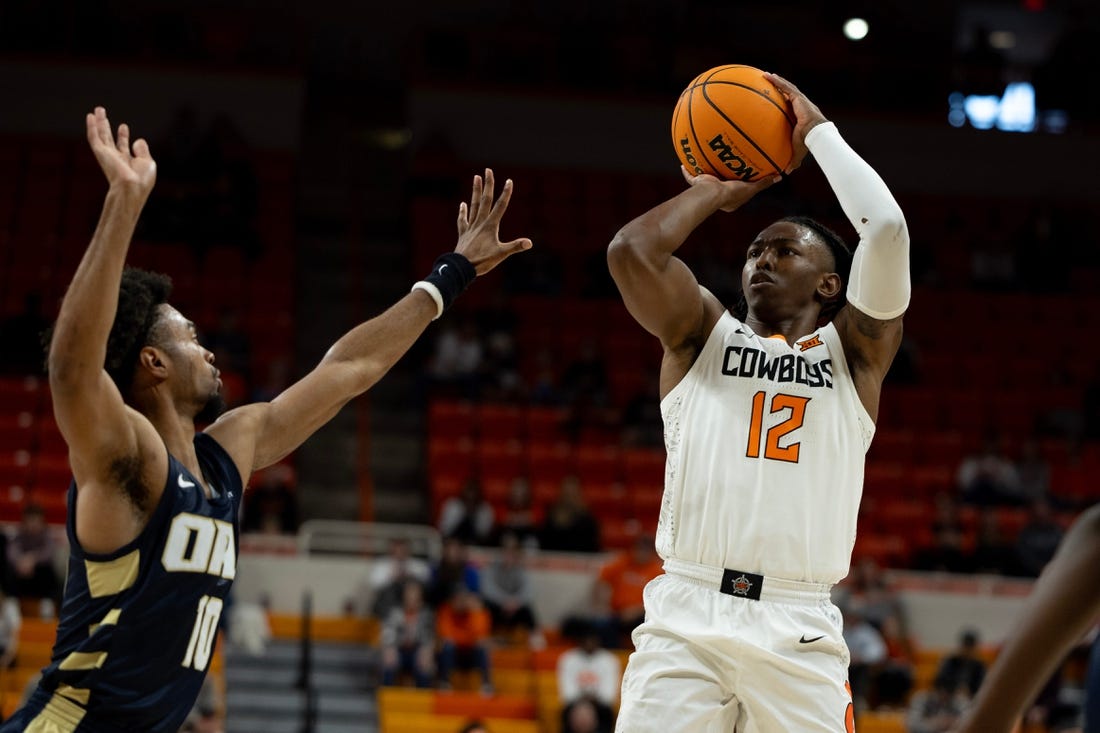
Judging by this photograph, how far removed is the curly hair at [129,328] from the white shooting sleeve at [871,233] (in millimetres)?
2259

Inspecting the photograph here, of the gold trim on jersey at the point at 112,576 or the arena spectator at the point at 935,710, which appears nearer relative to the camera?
the gold trim on jersey at the point at 112,576

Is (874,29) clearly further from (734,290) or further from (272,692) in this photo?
(272,692)

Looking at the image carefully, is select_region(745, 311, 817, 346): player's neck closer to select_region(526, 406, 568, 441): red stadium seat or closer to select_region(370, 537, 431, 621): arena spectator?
select_region(370, 537, 431, 621): arena spectator

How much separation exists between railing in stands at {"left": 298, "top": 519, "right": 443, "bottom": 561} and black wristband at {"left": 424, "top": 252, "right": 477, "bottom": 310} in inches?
396

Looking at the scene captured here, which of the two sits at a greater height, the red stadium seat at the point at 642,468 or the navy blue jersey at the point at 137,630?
the red stadium seat at the point at 642,468

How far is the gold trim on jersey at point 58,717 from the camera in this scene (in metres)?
4.09

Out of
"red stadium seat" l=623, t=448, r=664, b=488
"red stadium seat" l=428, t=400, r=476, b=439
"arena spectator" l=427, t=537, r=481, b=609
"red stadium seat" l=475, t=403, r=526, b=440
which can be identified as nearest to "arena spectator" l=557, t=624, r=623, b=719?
"arena spectator" l=427, t=537, r=481, b=609

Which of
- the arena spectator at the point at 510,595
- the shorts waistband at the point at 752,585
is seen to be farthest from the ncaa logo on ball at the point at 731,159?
the arena spectator at the point at 510,595

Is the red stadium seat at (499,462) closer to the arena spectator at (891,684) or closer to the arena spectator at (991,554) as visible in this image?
the arena spectator at (891,684)

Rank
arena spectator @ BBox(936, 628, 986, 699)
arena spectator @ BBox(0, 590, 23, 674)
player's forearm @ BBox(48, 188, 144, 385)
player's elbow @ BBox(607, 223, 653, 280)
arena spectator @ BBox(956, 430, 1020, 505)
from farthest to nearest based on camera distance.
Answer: arena spectator @ BBox(956, 430, 1020, 505), arena spectator @ BBox(936, 628, 986, 699), arena spectator @ BBox(0, 590, 23, 674), player's elbow @ BBox(607, 223, 653, 280), player's forearm @ BBox(48, 188, 144, 385)

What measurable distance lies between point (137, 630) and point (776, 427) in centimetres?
223

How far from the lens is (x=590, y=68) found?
23578 mm

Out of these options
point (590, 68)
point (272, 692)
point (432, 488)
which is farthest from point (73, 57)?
point (272, 692)

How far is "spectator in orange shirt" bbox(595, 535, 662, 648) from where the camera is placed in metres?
14.4
